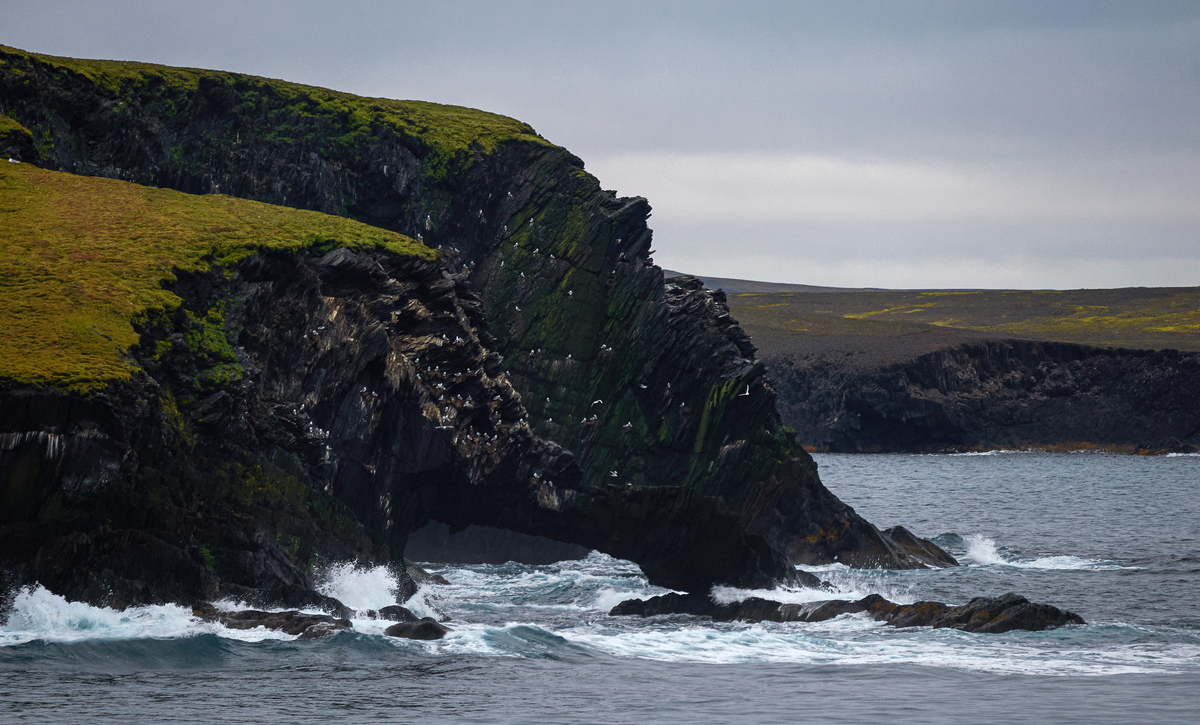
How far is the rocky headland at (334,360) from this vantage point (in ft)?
97.3

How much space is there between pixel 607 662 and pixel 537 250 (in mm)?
27900

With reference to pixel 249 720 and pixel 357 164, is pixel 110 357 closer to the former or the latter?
pixel 249 720

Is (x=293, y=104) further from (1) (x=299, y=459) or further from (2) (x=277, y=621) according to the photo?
(2) (x=277, y=621)

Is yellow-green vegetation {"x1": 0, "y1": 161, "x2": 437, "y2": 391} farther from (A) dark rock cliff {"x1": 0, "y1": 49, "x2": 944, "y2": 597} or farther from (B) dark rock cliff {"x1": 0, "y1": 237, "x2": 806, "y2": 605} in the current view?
(A) dark rock cliff {"x1": 0, "y1": 49, "x2": 944, "y2": 597}

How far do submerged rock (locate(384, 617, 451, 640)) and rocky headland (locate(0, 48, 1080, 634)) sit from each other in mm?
3217

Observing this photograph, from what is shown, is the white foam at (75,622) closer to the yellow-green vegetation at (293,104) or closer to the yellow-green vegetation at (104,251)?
the yellow-green vegetation at (104,251)

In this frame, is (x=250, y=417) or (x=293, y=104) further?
(x=293, y=104)

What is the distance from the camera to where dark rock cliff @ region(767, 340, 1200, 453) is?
144750 millimetres

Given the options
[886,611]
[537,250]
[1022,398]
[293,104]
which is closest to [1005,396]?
[1022,398]

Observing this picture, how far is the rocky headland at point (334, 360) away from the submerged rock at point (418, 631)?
10.6 ft

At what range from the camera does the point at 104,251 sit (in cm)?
3591

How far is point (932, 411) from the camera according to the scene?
490 feet

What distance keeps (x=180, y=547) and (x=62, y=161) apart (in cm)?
2402

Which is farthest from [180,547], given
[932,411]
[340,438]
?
[932,411]
